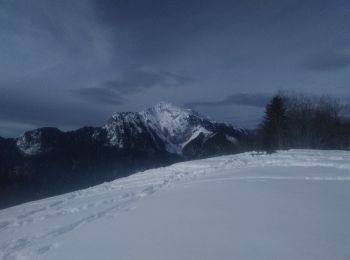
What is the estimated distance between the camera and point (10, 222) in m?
7.80

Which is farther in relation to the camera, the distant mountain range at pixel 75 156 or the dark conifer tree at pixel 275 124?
the distant mountain range at pixel 75 156

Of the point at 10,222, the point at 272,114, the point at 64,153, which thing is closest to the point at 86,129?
the point at 64,153

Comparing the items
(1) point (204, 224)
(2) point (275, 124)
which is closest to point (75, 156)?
(2) point (275, 124)

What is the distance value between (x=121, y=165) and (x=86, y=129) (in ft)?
184

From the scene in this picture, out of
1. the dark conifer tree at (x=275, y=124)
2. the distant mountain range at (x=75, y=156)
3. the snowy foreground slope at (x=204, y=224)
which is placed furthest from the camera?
the distant mountain range at (x=75, y=156)

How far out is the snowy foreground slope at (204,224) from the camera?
4242mm

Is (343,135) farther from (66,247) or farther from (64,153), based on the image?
(64,153)

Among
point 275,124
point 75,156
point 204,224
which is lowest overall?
point 75,156

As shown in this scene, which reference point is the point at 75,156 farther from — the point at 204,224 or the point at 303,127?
the point at 204,224

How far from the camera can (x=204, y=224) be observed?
17.4 ft

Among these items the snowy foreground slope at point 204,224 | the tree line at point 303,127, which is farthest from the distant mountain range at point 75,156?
the snowy foreground slope at point 204,224

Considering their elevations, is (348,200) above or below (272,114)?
below

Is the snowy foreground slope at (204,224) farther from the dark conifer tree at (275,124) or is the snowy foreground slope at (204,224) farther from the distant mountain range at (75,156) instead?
the distant mountain range at (75,156)

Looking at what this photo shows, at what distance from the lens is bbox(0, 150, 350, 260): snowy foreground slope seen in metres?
4.24
